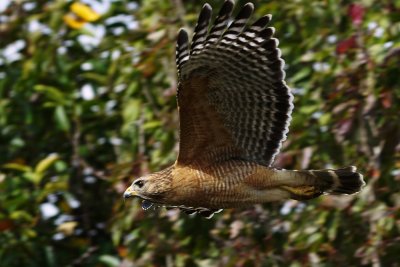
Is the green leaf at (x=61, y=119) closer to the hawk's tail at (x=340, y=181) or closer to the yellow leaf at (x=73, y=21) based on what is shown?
the yellow leaf at (x=73, y=21)

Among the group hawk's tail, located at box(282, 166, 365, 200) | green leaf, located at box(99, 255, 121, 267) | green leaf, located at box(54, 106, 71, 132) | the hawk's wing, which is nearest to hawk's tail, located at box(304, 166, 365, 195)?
hawk's tail, located at box(282, 166, 365, 200)

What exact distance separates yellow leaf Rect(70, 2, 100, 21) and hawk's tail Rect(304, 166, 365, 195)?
2.27 metres

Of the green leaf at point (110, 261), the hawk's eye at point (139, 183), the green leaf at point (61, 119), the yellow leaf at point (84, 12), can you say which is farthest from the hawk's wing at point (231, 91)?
the yellow leaf at point (84, 12)

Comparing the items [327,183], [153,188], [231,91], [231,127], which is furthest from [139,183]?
[327,183]

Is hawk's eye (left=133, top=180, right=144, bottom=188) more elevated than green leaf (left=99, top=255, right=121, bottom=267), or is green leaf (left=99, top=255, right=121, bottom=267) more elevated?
hawk's eye (left=133, top=180, right=144, bottom=188)

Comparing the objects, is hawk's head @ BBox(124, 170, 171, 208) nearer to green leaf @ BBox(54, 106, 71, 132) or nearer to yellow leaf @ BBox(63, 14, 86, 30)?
green leaf @ BBox(54, 106, 71, 132)

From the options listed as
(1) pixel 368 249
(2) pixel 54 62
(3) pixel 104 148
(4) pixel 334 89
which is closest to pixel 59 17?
(2) pixel 54 62

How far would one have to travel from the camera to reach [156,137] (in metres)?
7.52

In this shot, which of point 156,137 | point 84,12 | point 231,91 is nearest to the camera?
point 231,91

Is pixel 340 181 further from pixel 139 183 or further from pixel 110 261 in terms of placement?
pixel 110 261

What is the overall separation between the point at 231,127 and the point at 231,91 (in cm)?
19

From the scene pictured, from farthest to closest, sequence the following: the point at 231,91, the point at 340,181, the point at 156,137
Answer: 1. the point at 156,137
2. the point at 340,181
3. the point at 231,91

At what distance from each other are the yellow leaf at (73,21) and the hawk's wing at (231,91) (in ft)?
6.92

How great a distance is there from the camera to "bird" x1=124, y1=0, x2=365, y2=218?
6230 mm
